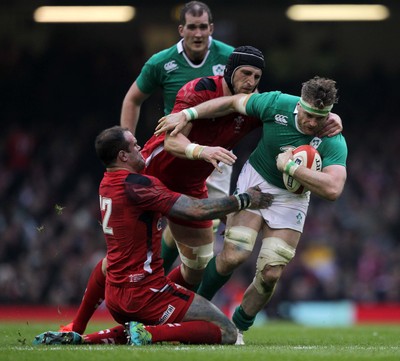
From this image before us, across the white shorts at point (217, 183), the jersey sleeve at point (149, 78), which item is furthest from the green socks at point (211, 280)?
the jersey sleeve at point (149, 78)

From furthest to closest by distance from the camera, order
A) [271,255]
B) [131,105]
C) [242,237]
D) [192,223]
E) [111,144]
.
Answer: [131,105] < [192,223] < [242,237] < [271,255] < [111,144]

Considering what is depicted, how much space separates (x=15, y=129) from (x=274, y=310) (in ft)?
25.2

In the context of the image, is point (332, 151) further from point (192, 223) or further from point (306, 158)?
point (192, 223)

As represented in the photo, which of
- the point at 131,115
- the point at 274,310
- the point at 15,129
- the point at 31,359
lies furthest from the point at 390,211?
the point at 31,359

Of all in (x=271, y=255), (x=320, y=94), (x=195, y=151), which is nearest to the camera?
(x=320, y=94)

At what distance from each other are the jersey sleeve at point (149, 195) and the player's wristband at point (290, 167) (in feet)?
3.27

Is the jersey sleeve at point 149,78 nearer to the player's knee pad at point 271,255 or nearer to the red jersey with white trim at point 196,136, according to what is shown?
the red jersey with white trim at point 196,136

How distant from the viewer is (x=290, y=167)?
27.1ft

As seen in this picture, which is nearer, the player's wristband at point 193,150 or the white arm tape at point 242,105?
the player's wristband at point 193,150

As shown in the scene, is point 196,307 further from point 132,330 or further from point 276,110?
point 276,110

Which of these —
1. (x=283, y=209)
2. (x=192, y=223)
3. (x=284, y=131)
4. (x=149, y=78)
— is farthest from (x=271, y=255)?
(x=149, y=78)

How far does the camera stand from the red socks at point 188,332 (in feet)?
25.9

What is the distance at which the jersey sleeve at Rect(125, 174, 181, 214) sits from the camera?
7.84 metres

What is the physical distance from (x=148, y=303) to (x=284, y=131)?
6.35 ft
